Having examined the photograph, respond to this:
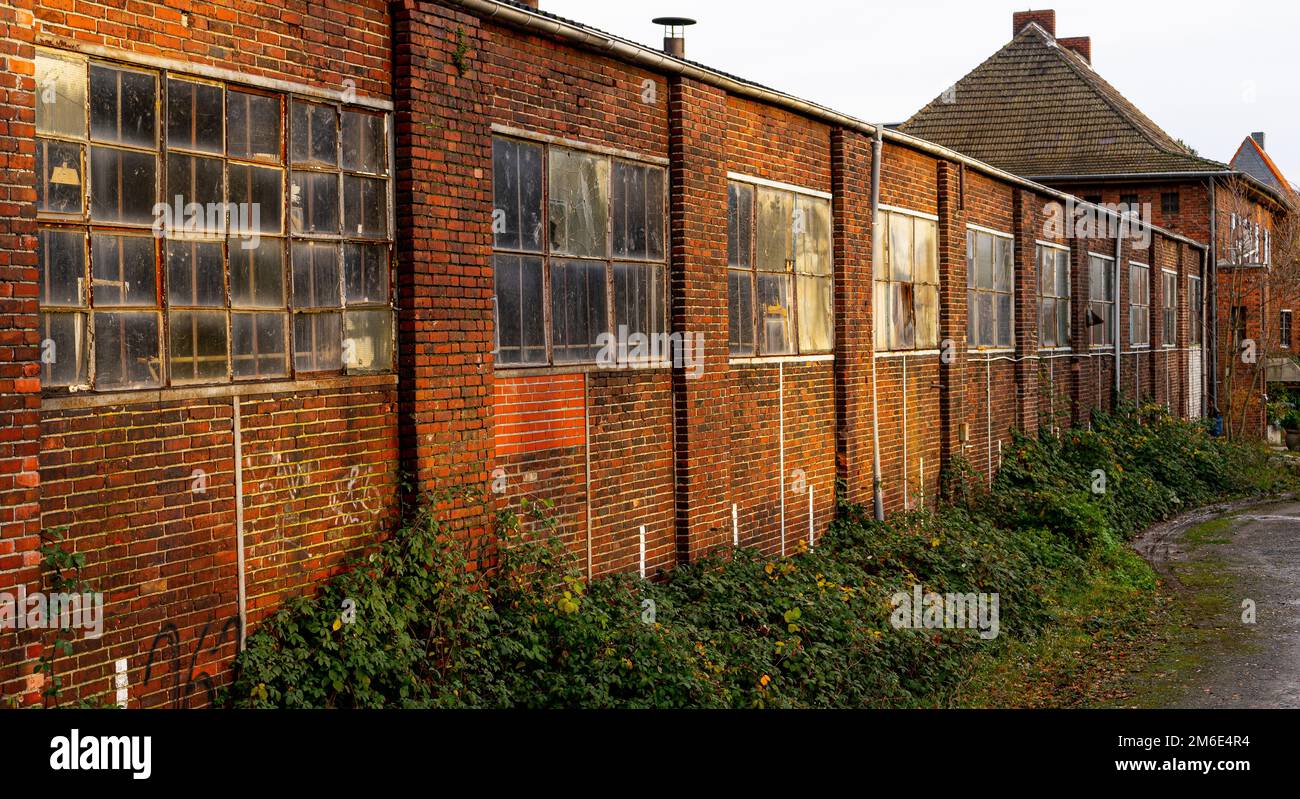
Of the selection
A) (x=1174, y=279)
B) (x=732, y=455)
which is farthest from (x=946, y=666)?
(x=1174, y=279)

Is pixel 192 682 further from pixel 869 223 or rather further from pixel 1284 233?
pixel 1284 233

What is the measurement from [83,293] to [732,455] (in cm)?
719

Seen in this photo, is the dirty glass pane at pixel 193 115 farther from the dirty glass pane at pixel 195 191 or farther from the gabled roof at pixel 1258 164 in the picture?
the gabled roof at pixel 1258 164

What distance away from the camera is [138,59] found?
257 inches

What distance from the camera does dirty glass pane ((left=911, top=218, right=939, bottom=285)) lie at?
17.2m

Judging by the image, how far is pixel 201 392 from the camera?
6.89 m

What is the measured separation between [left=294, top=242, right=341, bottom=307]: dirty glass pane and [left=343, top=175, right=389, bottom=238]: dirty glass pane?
214 mm

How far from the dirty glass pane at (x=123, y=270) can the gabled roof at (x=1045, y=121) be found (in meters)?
33.7

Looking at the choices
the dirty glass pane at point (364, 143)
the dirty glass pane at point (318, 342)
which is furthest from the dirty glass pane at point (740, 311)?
the dirty glass pane at point (318, 342)

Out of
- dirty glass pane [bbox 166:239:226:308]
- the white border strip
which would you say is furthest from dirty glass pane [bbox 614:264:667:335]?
dirty glass pane [bbox 166:239:226:308]

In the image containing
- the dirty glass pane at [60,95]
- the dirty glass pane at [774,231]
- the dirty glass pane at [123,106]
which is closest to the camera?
the dirty glass pane at [60,95]

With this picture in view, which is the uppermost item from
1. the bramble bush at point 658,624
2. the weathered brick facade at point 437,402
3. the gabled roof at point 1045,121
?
the gabled roof at point 1045,121

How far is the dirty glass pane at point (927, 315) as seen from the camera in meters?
17.4

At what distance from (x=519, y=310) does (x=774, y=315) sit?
14.8 feet
